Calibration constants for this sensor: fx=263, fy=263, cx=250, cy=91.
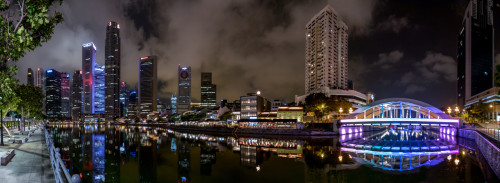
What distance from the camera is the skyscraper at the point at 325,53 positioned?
180875mm

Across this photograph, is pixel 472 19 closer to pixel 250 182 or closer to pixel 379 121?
pixel 379 121

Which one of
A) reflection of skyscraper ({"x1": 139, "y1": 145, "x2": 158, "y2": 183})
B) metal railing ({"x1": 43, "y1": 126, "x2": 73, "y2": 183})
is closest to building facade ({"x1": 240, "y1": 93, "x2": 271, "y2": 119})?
reflection of skyscraper ({"x1": 139, "y1": 145, "x2": 158, "y2": 183})

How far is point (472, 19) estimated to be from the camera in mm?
181750

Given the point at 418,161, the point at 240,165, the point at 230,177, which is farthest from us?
the point at 418,161

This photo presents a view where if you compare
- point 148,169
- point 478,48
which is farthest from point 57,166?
point 478,48

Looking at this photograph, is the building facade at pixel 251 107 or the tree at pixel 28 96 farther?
the building facade at pixel 251 107

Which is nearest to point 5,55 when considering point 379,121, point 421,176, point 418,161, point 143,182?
point 143,182

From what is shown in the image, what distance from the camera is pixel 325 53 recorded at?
596 feet

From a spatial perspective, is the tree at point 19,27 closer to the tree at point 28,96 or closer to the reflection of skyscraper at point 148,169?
the reflection of skyscraper at point 148,169

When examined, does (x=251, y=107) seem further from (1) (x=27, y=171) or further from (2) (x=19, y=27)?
(2) (x=19, y=27)

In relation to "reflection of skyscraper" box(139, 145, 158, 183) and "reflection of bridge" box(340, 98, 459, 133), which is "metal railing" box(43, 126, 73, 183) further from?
"reflection of bridge" box(340, 98, 459, 133)

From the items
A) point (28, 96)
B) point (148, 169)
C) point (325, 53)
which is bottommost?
point (148, 169)

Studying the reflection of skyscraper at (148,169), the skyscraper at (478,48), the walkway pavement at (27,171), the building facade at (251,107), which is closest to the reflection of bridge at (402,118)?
the building facade at (251,107)

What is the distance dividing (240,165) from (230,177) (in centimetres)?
607
